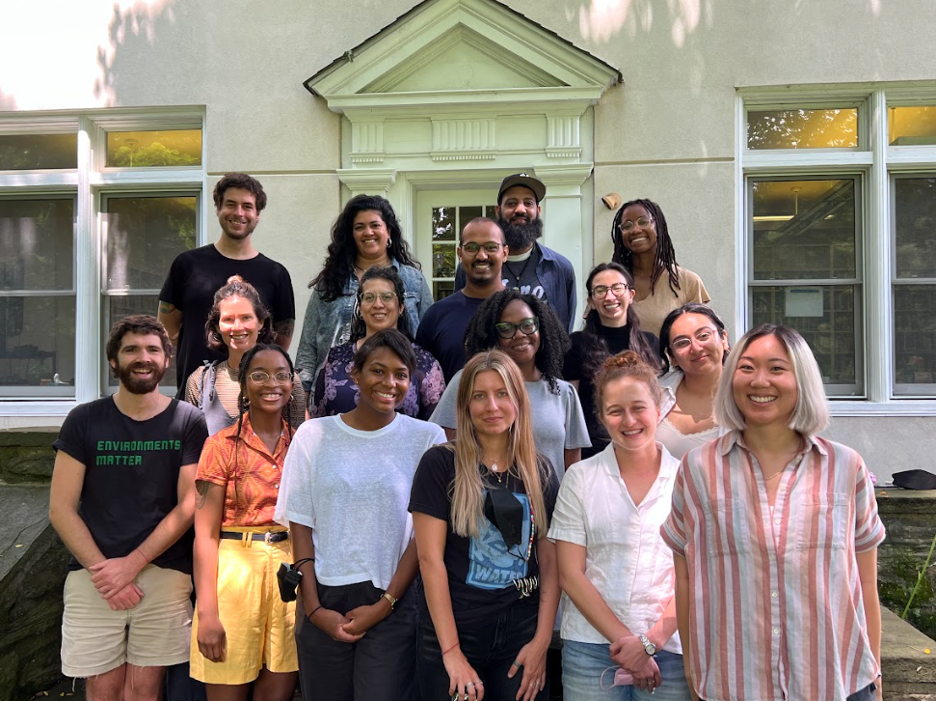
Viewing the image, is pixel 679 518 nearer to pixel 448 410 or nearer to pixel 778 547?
pixel 778 547

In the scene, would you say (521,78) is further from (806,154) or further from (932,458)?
(932,458)

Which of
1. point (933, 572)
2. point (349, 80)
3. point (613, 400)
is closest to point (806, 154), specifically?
point (933, 572)

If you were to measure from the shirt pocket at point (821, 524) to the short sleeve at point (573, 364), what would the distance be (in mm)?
1418

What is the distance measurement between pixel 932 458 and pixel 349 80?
5.36m

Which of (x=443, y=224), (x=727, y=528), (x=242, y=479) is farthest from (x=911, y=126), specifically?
(x=242, y=479)

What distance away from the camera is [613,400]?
2.56 meters

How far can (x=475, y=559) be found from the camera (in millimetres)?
2506

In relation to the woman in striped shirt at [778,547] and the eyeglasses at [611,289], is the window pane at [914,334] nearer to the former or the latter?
the eyeglasses at [611,289]

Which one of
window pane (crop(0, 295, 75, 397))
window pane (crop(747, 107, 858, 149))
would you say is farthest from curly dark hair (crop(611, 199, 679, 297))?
window pane (crop(0, 295, 75, 397))

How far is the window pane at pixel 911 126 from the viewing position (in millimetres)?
5934

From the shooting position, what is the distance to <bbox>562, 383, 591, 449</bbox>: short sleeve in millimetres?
2953

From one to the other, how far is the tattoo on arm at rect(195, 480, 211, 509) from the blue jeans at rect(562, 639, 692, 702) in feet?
4.71

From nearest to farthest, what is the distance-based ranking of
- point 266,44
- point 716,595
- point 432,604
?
point 716,595
point 432,604
point 266,44

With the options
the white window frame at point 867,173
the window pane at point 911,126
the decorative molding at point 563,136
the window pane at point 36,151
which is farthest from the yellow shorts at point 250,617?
the window pane at point 911,126
